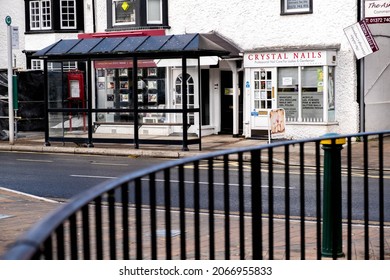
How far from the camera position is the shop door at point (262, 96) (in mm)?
26344

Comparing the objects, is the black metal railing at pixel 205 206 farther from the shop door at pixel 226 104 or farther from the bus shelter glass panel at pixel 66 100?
the shop door at pixel 226 104

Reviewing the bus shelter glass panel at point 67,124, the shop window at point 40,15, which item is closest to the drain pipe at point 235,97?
the bus shelter glass panel at point 67,124

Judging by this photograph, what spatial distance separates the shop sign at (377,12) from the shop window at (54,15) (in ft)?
40.2

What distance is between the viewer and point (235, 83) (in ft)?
90.7

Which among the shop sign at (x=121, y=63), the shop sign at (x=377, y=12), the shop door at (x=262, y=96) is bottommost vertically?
the shop door at (x=262, y=96)

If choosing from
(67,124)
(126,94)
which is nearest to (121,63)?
(126,94)

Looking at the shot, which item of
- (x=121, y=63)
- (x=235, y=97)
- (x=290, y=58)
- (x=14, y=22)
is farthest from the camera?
(x=14, y=22)

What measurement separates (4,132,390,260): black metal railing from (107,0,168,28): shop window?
22.0 metres

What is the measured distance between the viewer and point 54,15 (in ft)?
107

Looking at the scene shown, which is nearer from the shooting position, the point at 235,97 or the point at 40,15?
the point at 235,97

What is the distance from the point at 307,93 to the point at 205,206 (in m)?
21.0

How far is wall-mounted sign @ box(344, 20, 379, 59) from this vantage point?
75.8ft

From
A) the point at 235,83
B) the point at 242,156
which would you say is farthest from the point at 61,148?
the point at 242,156

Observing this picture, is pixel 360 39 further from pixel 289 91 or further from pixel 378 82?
pixel 378 82
